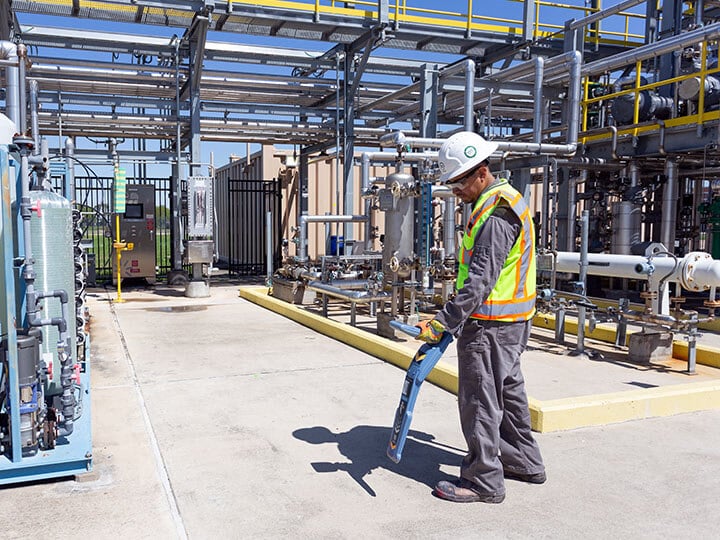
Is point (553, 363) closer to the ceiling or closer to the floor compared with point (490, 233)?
closer to the floor

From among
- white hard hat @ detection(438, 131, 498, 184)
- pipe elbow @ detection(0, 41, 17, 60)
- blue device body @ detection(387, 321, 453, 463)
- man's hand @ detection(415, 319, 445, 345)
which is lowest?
blue device body @ detection(387, 321, 453, 463)

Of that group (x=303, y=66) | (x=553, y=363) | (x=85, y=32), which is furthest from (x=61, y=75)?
(x=553, y=363)

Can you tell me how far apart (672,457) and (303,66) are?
1153 cm

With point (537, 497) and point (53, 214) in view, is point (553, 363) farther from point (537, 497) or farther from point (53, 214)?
point (53, 214)

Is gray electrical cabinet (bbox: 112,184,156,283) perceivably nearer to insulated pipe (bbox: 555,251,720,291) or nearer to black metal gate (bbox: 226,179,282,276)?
black metal gate (bbox: 226,179,282,276)

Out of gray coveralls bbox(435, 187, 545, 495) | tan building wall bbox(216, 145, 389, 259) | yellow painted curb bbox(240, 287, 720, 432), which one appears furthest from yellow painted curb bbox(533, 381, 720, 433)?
tan building wall bbox(216, 145, 389, 259)

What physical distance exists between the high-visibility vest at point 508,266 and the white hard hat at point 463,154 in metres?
0.18

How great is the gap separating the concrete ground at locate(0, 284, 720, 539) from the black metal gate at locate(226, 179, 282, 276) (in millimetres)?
10966

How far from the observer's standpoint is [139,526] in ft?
10.6

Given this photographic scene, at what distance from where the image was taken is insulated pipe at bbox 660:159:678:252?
34.6ft

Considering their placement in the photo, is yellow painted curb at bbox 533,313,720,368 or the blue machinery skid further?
yellow painted curb at bbox 533,313,720,368

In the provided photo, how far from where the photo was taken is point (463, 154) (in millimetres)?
3652

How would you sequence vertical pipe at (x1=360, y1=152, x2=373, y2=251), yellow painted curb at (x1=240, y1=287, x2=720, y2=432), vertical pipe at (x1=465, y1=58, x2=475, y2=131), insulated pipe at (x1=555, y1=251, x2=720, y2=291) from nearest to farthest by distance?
yellow painted curb at (x1=240, y1=287, x2=720, y2=432), insulated pipe at (x1=555, y1=251, x2=720, y2=291), vertical pipe at (x1=465, y1=58, x2=475, y2=131), vertical pipe at (x1=360, y1=152, x2=373, y2=251)

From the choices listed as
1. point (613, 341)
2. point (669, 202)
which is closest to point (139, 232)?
point (613, 341)
